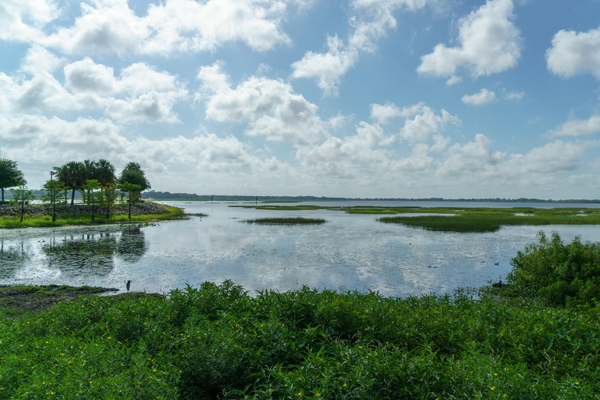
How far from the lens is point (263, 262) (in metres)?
28.7

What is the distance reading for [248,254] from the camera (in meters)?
32.6

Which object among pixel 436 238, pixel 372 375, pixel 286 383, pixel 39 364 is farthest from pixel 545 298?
pixel 436 238

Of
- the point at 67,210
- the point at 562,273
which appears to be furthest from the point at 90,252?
the point at 67,210

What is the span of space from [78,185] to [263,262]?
82.2 metres

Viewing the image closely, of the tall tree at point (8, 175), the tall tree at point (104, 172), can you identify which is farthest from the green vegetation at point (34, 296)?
the tall tree at point (104, 172)

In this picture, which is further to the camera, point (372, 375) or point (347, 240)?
point (347, 240)

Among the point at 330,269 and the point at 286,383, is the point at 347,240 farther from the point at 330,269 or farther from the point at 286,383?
the point at 286,383

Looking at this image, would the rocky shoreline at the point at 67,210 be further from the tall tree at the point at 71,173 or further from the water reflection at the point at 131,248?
the water reflection at the point at 131,248

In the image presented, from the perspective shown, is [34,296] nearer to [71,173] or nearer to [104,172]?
[71,173]

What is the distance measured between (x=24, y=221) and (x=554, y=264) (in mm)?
76987

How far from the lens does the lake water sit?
863 inches

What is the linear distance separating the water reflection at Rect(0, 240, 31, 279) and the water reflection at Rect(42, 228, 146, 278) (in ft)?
5.51

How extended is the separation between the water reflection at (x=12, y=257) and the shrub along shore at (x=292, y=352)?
869 inches

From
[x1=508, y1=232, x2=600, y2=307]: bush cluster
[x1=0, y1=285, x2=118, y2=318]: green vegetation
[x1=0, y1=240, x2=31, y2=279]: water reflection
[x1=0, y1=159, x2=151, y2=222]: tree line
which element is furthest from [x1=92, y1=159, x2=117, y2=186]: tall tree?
[x1=508, y1=232, x2=600, y2=307]: bush cluster
